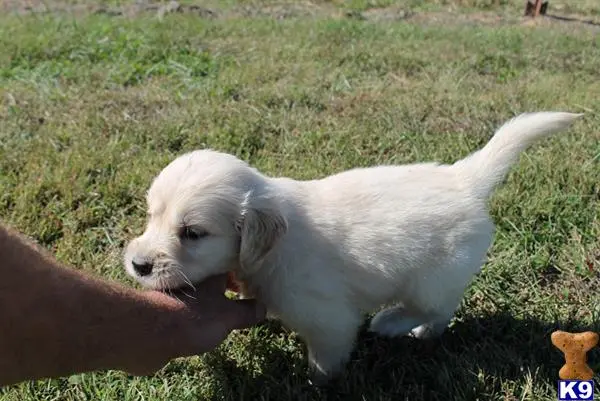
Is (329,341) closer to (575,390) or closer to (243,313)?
(243,313)

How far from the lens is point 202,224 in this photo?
7.62 feet

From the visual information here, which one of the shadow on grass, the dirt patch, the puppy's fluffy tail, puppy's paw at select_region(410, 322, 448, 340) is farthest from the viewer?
the dirt patch

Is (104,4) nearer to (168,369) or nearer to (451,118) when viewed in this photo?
(451,118)

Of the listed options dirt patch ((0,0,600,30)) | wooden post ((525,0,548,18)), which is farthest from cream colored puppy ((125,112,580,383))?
wooden post ((525,0,548,18))

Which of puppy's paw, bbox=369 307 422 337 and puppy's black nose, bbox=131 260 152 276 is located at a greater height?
puppy's black nose, bbox=131 260 152 276

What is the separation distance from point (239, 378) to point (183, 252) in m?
0.75

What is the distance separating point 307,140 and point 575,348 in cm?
287

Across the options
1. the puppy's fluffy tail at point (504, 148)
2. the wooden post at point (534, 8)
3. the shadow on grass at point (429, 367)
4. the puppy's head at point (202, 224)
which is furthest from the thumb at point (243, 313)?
the wooden post at point (534, 8)

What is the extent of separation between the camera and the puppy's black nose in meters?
2.29

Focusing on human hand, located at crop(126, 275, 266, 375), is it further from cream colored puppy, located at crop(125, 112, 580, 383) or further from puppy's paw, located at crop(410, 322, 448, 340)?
puppy's paw, located at crop(410, 322, 448, 340)

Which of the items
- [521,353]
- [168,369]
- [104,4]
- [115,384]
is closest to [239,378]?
[168,369]

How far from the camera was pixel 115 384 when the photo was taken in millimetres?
2691

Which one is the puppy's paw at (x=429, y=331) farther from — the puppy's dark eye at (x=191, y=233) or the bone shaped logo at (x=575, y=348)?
the puppy's dark eye at (x=191, y=233)

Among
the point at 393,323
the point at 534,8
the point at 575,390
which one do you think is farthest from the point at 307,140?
the point at 534,8
